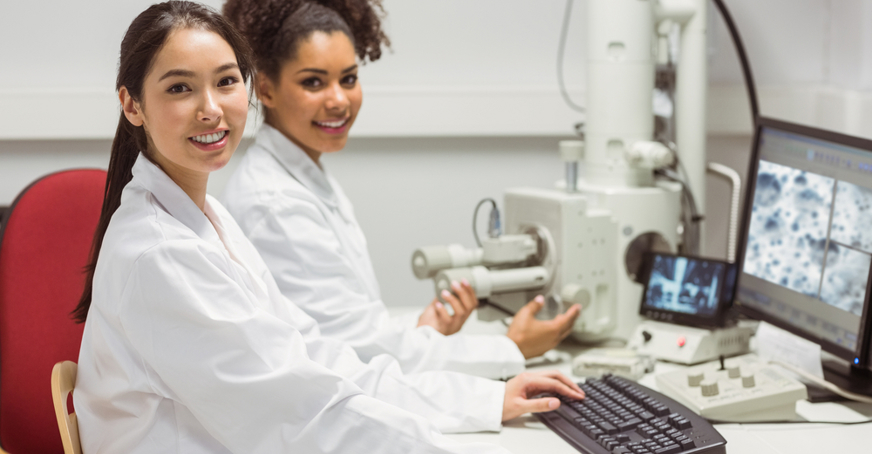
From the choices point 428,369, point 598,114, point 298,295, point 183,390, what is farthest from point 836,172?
point 183,390

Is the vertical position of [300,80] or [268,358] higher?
[300,80]

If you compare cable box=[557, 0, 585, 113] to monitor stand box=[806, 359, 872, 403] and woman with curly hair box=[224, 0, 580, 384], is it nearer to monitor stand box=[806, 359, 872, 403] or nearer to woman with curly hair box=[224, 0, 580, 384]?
woman with curly hair box=[224, 0, 580, 384]

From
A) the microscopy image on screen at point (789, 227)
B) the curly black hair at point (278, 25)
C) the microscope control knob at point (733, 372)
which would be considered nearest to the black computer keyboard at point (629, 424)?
the microscope control knob at point (733, 372)

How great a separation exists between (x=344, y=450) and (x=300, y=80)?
28.9 inches

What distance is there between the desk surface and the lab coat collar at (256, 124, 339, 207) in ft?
1.80

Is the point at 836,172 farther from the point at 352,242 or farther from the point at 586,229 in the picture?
the point at 352,242

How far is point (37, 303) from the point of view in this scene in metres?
1.25

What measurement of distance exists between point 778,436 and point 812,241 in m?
0.37

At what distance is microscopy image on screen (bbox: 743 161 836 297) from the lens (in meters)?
1.28

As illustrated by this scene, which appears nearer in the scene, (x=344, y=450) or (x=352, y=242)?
(x=344, y=450)

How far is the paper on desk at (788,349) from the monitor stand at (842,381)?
20mm

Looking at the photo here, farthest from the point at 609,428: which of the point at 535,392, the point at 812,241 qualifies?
the point at 812,241

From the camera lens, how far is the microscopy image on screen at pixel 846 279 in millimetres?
1188

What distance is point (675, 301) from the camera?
1479mm
